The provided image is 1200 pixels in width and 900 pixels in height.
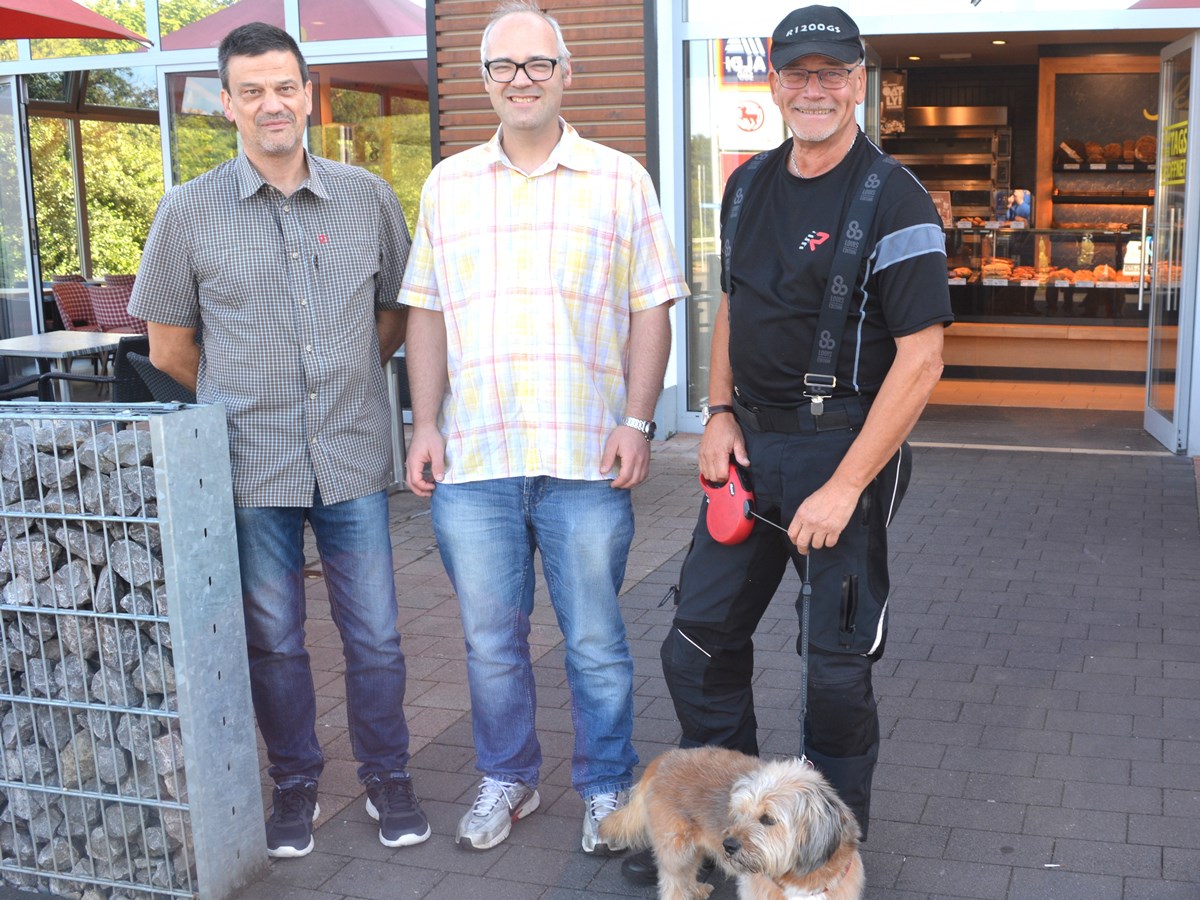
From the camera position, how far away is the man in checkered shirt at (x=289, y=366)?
334 centimetres

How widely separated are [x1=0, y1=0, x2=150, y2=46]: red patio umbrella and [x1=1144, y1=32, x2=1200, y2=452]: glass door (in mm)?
6704

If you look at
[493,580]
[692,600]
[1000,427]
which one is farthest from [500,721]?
[1000,427]

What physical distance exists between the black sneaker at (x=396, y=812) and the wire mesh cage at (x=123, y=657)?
0.38m

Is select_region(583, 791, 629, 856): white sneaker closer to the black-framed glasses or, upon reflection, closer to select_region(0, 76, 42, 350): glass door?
the black-framed glasses

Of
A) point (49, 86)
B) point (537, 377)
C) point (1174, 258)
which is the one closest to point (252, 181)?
point (537, 377)

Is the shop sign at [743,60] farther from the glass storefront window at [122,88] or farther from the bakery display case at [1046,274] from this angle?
the glass storefront window at [122,88]

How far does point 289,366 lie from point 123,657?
32.7 inches

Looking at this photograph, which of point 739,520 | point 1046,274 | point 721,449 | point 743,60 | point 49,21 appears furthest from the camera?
point 1046,274

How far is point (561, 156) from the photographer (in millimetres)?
3307

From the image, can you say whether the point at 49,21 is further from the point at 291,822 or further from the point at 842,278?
the point at 842,278

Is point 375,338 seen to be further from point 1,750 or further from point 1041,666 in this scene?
point 1041,666

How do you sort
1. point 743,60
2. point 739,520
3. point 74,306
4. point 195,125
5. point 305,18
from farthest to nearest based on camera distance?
1. point 74,306
2. point 195,125
3. point 305,18
4. point 743,60
5. point 739,520

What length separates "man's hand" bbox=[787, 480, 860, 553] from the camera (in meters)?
2.96

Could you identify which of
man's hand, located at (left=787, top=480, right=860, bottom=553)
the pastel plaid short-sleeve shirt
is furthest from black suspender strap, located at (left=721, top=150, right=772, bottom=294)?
man's hand, located at (left=787, top=480, right=860, bottom=553)
